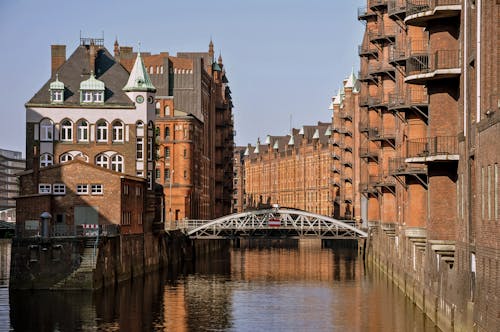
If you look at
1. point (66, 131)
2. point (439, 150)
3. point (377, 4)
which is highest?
point (377, 4)

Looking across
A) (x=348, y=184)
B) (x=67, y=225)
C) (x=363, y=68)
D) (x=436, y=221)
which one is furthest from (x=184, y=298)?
(x=348, y=184)

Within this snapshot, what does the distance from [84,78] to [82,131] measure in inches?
176

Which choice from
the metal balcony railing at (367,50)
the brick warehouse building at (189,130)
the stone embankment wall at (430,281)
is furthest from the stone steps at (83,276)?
the metal balcony railing at (367,50)

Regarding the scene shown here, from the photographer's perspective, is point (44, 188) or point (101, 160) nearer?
point (44, 188)

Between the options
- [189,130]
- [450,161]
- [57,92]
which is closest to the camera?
[450,161]

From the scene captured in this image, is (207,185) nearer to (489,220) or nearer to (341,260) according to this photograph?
(341,260)

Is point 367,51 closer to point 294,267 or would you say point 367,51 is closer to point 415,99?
point 294,267

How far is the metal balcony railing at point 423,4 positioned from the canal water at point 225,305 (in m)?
13.6

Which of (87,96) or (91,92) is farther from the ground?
(91,92)

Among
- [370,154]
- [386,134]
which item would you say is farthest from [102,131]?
[370,154]

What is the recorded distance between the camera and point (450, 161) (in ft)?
140

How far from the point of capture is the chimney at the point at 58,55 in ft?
279

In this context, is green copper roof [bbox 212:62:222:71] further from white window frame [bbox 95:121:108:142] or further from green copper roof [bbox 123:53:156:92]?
white window frame [bbox 95:121:108:142]

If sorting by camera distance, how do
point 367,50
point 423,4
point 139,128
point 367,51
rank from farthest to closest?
point 367,50, point 367,51, point 139,128, point 423,4
